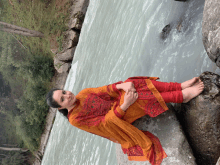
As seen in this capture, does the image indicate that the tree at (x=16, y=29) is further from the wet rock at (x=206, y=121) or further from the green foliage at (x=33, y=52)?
the wet rock at (x=206, y=121)

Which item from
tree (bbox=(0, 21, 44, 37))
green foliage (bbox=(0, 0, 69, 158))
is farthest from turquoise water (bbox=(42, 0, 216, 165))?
tree (bbox=(0, 21, 44, 37))

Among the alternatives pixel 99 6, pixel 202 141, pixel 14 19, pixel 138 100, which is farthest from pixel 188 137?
pixel 14 19

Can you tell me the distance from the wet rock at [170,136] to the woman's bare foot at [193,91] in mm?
332

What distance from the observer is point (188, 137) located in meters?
2.02

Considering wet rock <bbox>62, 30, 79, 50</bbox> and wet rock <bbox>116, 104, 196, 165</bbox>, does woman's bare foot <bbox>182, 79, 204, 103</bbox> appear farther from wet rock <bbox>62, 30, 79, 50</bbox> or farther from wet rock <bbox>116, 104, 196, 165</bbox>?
wet rock <bbox>62, 30, 79, 50</bbox>

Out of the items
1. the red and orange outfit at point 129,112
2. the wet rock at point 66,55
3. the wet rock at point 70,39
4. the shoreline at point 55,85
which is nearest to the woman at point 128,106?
the red and orange outfit at point 129,112

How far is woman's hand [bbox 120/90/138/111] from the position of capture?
5.91ft

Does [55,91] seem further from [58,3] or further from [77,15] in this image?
[58,3]

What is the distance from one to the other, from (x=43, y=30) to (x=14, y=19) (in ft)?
10.5

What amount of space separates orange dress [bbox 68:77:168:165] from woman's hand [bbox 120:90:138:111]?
5 centimetres

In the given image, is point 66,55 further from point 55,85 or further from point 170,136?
point 170,136

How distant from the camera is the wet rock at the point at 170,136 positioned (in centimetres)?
187

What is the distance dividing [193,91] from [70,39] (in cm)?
589

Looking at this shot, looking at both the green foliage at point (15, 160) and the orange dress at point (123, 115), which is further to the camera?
the green foliage at point (15, 160)
